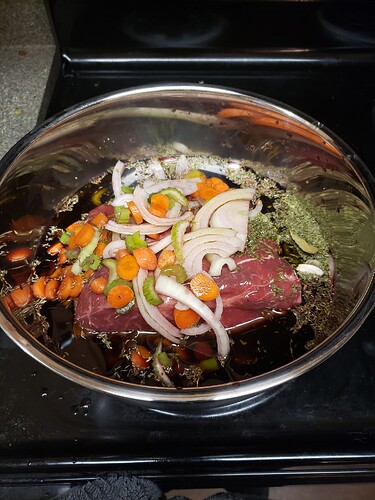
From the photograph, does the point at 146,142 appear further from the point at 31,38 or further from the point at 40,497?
the point at 40,497

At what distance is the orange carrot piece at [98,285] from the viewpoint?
3.99 ft

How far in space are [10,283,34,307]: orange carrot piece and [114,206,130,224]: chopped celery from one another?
0.27 m

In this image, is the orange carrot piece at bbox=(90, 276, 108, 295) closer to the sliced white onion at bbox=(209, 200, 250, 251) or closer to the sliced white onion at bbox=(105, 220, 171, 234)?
the sliced white onion at bbox=(105, 220, 171, 234)

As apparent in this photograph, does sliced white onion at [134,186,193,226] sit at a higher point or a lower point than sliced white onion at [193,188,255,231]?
lower

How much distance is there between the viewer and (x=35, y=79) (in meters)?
1.88

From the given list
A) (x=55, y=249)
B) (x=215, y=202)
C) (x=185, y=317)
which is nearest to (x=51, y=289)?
(x=55, y=249)

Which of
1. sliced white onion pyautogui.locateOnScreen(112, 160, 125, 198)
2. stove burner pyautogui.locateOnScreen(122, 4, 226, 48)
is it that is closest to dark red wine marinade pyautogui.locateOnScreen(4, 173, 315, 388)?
sliced white onion pyautogui.locateOnScreen(112, 160, 125, 198)

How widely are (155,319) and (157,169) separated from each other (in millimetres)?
527

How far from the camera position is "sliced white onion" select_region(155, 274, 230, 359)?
1163 mm

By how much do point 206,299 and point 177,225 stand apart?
19cm

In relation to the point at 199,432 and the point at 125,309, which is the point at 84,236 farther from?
the point at 199,432

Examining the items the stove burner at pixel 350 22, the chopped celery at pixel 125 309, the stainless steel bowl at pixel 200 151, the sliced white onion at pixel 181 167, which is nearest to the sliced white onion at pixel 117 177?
the stainless steel bowl at pixel 200 151

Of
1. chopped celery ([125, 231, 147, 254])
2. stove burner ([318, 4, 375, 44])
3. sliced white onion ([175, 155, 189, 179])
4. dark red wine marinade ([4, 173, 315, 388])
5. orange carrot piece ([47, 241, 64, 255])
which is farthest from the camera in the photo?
stove burner ([318, 4, 375, 44])

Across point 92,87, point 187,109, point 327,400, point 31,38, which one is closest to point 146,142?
point 187,109
